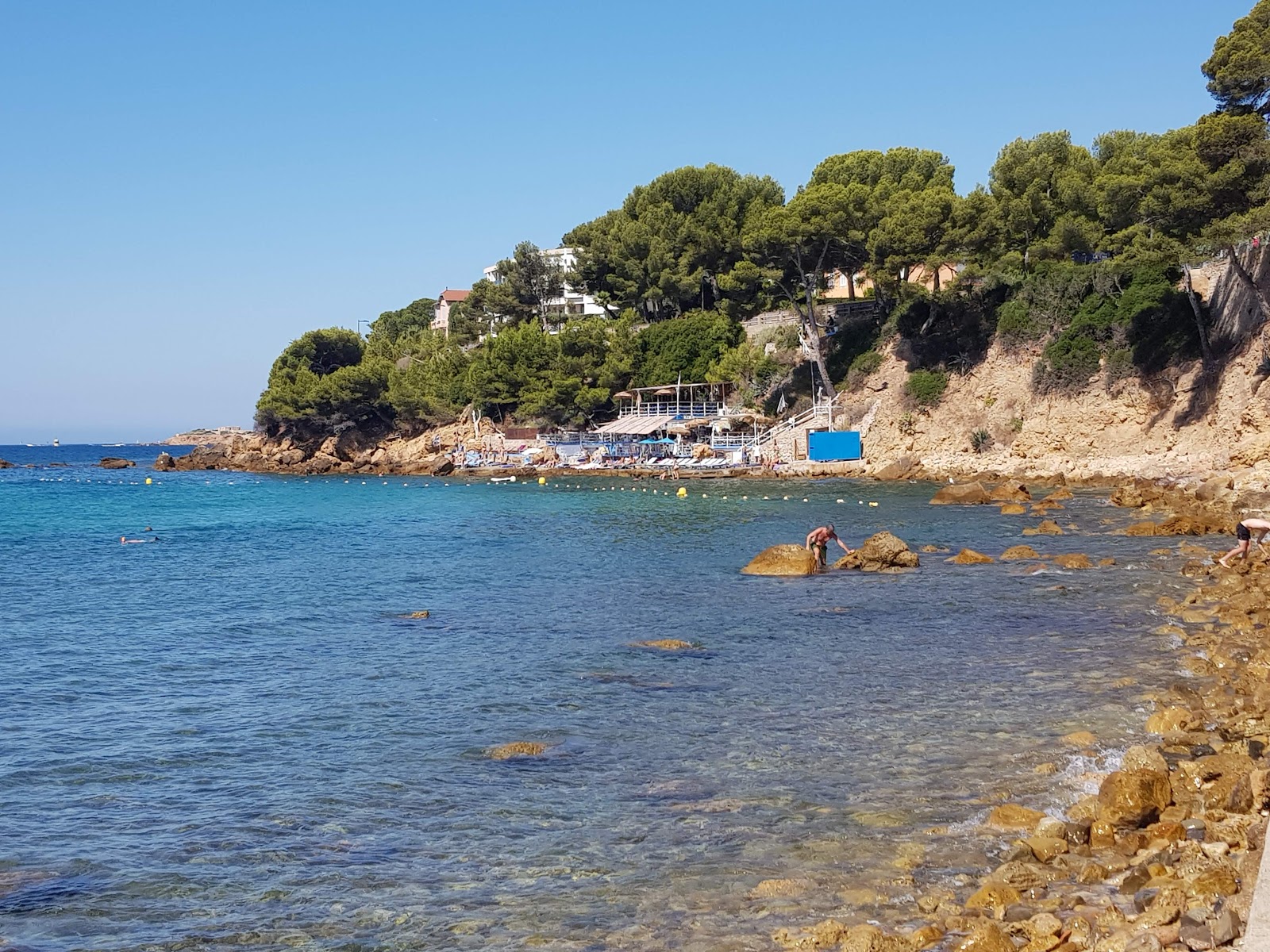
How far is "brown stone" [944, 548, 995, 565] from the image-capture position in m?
28.2

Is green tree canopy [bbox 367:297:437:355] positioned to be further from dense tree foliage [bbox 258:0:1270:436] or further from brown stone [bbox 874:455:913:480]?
brown stone [bbox 874:455:913:480]

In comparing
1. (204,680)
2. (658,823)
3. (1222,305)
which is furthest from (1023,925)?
(1222,305)

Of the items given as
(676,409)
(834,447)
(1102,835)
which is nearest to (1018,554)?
(1102,835)

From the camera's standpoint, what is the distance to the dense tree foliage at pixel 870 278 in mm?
42562

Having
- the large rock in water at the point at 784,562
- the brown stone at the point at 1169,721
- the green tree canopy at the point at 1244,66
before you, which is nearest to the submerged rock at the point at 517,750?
the brown stone at the point at 1169,721

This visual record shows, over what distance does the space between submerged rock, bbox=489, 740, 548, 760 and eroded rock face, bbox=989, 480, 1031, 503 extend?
34.0 metres

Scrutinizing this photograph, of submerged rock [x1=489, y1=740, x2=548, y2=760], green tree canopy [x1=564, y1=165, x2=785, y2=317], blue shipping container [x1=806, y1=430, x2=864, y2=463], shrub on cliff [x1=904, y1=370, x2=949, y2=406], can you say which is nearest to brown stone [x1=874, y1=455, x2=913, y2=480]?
blue shipping container [x1=806, y1=430, x2=864, y2=463]

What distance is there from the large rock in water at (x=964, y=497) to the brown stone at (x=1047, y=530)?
9.61 meters

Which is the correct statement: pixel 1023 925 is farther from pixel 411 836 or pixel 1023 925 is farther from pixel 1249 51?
pixel 1249 51

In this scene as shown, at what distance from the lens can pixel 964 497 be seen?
44.9 meters

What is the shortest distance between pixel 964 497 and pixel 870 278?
26806 mm

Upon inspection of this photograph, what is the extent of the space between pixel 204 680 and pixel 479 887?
33.5 feet

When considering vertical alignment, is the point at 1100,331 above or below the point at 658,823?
above

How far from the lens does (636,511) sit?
47.7 meters
